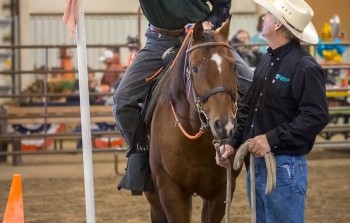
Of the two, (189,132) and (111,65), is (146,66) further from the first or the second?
A: (111,65)

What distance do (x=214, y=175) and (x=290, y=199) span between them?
1129 millimetres

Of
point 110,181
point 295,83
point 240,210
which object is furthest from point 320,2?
point 295,83

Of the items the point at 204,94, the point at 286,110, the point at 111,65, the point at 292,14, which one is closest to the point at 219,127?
the point at 204,94

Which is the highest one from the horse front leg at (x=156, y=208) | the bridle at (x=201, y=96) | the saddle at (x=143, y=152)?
the bridle at (x=201, y=96)

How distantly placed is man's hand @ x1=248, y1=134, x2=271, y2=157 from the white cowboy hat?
54 centimetres

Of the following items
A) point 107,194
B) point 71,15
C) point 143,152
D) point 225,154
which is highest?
point 71,15

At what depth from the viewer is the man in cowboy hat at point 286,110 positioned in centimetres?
430

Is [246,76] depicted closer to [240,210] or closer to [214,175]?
[214,175]

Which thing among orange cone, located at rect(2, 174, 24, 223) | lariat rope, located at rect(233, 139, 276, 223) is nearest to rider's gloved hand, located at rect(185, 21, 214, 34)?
lariat rope, located at rect(233, 139, 276, 223)

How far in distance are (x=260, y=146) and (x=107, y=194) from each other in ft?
20.6

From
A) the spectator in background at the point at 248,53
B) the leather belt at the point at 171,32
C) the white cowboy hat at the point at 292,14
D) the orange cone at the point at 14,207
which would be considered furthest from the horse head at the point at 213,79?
the spectator in background at the point at 248,53

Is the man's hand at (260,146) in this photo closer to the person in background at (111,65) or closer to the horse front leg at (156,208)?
the horse front leg at (156,208)

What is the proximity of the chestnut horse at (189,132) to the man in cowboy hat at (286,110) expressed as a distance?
43cm

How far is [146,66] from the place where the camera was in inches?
245
